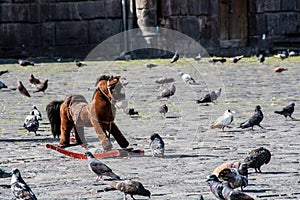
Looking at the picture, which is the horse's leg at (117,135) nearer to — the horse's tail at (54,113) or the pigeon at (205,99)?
the horse's tail at (54,113)

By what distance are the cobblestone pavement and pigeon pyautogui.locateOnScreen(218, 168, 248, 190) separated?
0.13m

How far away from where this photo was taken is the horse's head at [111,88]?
300 inches

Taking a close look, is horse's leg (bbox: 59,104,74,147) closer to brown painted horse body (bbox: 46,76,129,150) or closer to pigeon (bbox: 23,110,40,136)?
brown painted horse body (bbox: 46,76,129,150)

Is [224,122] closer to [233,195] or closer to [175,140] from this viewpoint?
[175,140]

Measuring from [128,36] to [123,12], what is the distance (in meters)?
0.61

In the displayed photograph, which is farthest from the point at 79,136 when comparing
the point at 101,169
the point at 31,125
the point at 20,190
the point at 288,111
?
the point at 288,111

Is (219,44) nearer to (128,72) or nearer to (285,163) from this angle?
(128,72)

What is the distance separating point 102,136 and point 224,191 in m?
2.51

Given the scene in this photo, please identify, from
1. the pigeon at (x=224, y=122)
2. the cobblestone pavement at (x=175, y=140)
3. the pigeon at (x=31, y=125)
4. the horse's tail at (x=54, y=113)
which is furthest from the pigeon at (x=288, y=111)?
the horse's tail at (x=54, y=113)

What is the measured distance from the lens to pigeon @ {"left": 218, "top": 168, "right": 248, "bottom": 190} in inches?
235

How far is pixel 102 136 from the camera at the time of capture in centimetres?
787

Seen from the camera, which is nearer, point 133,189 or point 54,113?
point 133,189

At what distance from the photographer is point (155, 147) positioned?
25.6 feet

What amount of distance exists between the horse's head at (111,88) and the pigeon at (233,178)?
5.82 ft
